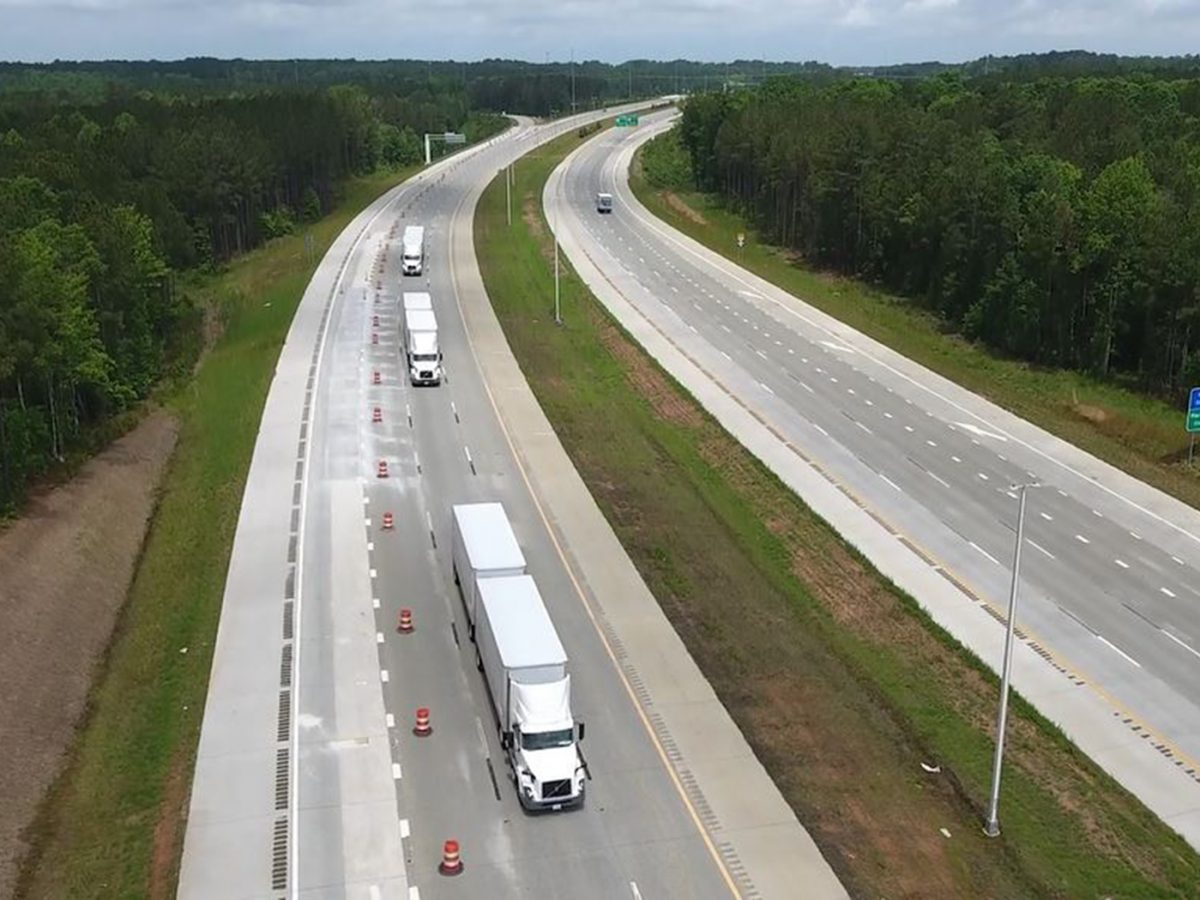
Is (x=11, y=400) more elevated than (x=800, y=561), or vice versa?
(x=11, y=400)

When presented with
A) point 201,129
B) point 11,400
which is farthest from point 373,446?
point 201,129

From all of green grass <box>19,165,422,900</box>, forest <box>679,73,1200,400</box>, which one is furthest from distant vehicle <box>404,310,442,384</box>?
forest <box>679,73,1200,400</box>

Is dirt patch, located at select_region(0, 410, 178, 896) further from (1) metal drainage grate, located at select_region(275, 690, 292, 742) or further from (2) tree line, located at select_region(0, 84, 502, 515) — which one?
(1) metal drainage grate, located at select_region(275, 690, 292, 742)

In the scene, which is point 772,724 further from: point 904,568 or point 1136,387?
point 1136,387

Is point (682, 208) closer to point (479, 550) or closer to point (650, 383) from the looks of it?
point (650, 383)

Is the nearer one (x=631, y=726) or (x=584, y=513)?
(x=631, y=726)

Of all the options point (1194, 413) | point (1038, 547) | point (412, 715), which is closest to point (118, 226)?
point (412, 715)
